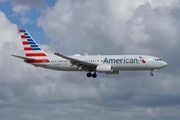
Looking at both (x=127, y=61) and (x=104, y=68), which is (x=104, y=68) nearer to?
(x=104, y=68)

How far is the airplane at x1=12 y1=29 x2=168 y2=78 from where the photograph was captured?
103 metres

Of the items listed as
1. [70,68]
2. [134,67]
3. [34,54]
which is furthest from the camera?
[34,54]

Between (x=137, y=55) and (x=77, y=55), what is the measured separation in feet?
50.3

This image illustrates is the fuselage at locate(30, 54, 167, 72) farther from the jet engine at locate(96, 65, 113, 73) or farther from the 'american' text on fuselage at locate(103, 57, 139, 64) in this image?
the jet engine at locate(96, 65, 113, 73)

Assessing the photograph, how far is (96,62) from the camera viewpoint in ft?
350

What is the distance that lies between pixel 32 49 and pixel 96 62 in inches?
811

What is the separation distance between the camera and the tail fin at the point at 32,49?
369ft

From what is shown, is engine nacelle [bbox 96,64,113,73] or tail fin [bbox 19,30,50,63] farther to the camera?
tail fin [bbox 19,30,50,63]

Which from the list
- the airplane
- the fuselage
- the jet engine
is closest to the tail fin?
the airplane

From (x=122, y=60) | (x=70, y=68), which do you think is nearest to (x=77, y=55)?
(x=70, y=68)

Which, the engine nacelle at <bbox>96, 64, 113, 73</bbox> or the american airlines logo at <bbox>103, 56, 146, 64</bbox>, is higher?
Answer: the american airlines logo at <bbox>103, 56, 146, 64</bbox>

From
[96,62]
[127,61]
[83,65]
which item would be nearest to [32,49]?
[83,65]

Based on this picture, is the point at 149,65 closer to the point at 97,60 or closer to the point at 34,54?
the point at 97,60

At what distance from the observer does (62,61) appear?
110 m
